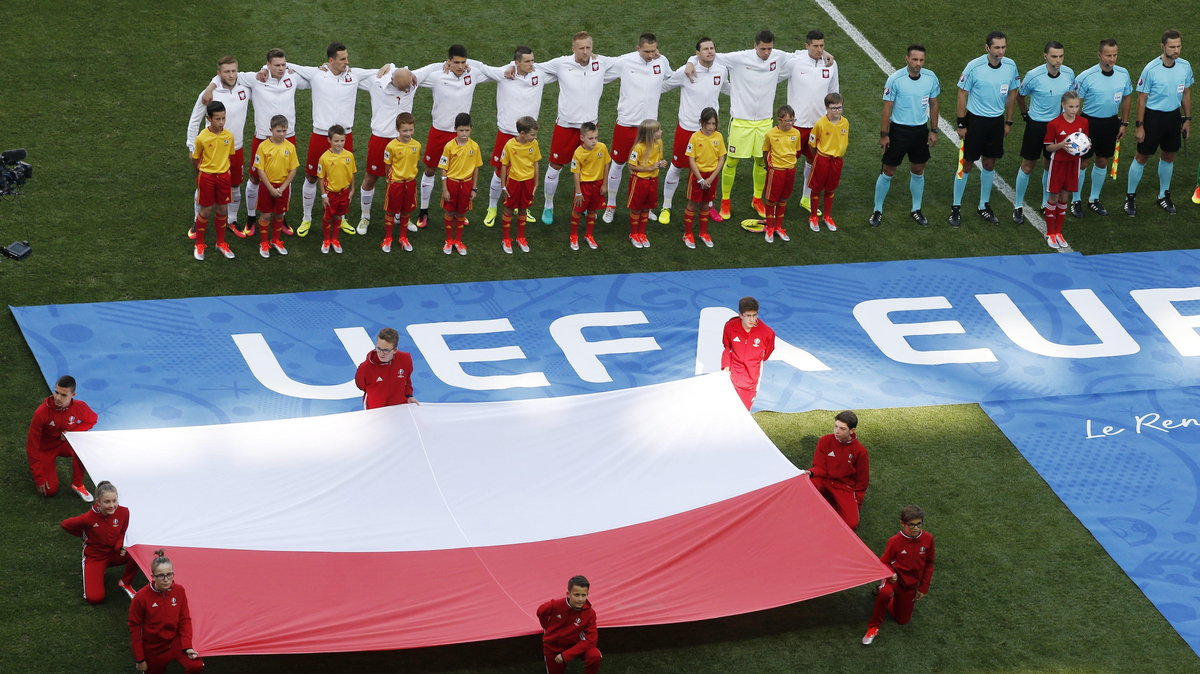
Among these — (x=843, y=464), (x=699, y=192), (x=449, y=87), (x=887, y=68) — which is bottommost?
(x=843, y=464)

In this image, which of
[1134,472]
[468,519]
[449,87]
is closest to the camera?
[468,519]

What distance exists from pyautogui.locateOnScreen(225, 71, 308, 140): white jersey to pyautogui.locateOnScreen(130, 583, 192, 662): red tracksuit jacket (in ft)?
22.8

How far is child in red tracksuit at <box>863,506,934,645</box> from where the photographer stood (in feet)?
36.2

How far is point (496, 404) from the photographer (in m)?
12.2

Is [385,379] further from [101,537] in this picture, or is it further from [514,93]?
[514,93]

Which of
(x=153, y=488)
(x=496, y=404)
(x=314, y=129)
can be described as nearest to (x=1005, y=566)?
(x=496, y=404)

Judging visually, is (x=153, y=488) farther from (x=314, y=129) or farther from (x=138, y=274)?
(x=314, y=129)

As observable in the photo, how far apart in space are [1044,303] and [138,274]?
29.6 feet

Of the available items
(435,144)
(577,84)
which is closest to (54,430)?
(435,144)

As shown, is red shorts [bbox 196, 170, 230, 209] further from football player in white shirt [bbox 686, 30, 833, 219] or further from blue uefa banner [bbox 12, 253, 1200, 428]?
football player in white shirt [bbox 686, 30, 833, 219]

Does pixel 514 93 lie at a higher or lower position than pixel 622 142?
higher

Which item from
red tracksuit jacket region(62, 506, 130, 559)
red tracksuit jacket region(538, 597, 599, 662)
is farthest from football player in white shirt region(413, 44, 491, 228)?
red tracksuit jacket region(538, 597, 599, 662)

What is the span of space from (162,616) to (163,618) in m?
0.01

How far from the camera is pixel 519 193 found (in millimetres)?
15805
